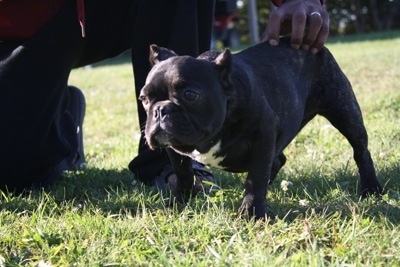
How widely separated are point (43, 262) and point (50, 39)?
5.51 feet

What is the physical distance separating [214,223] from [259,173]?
321 millimetres

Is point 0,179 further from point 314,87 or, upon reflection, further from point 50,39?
point 314,87

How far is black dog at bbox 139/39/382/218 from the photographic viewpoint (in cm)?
242

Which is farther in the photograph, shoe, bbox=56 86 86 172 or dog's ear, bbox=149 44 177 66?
shoe, bbox=56 86 86 172

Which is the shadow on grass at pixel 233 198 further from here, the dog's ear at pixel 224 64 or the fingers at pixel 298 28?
the fingers at pixel 298 28

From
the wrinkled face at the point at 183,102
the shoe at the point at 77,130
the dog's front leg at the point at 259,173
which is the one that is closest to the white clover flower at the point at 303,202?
the dog's front leg at the point at 259,173

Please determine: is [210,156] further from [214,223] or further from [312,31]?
[312,31]

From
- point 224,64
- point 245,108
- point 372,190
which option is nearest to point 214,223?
point 245,108

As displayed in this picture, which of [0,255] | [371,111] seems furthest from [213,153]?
[371,111]

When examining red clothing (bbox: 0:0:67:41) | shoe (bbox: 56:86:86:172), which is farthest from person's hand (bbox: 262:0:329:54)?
shoe (bbox: 56:86:86:172)

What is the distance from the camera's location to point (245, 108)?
2635 millimetres

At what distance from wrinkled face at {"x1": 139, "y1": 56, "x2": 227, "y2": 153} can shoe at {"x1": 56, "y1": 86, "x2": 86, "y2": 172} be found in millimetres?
1824

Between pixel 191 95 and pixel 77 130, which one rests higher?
pixel 191 95

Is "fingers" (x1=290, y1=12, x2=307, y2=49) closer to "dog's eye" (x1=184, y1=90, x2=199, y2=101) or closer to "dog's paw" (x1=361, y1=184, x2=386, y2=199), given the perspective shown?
"dog's paw" (x1=361, y1=184, x2=386, y2=199)
